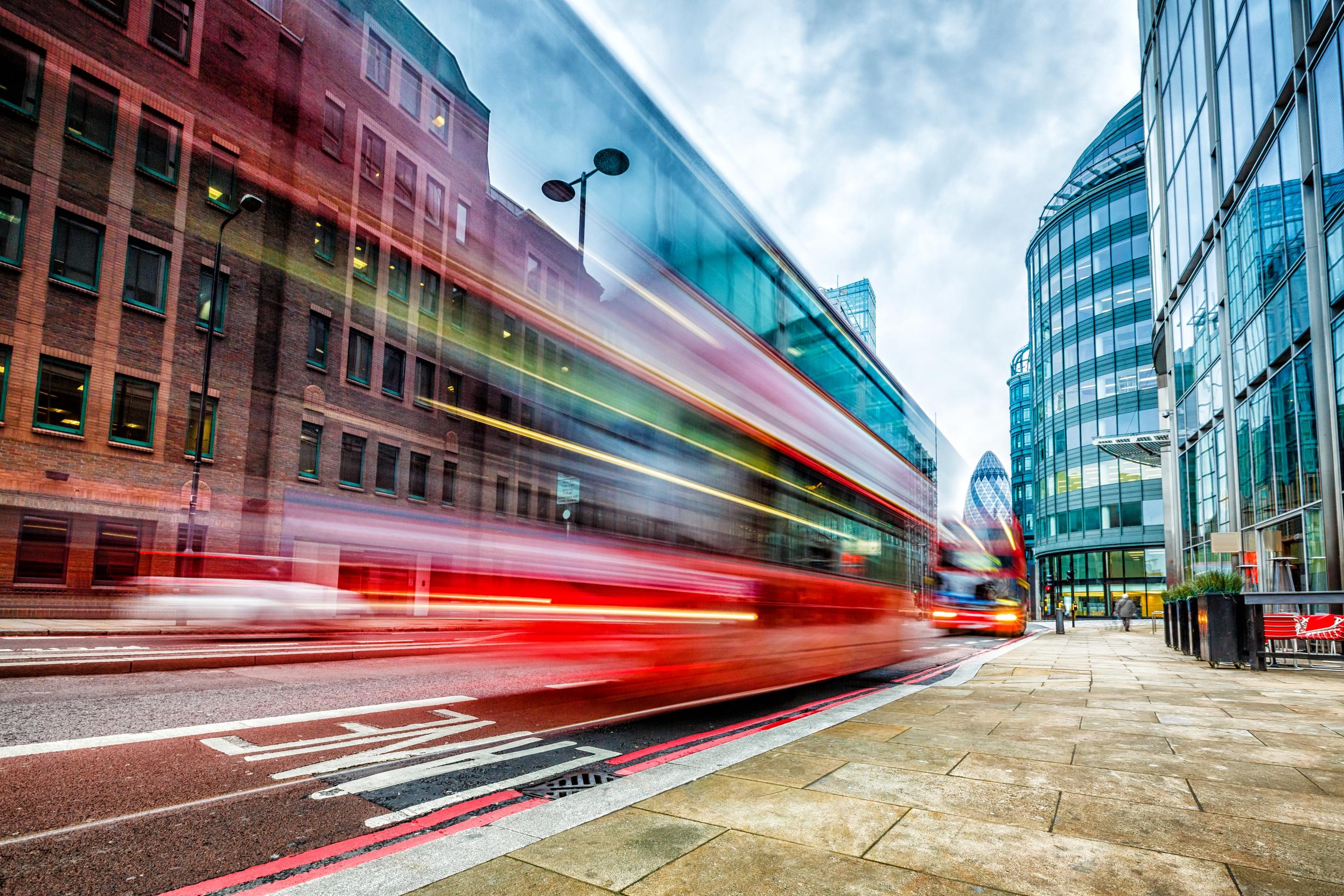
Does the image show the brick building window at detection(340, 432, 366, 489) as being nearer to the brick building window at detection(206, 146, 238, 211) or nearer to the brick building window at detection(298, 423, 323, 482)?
the brick building window at detection(298, 423, 323, 482)

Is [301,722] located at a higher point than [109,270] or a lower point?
lower

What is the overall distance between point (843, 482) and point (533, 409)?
4.41 meters

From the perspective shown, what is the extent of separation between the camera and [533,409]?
6023 millimetres

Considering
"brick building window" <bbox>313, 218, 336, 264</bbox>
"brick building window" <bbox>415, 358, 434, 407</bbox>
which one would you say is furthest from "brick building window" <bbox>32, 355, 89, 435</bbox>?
"brick building window" <bbox>415, 358, 434, 407</bbox>

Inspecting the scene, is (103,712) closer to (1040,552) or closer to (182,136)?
(182,136)

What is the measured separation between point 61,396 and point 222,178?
8648 mm

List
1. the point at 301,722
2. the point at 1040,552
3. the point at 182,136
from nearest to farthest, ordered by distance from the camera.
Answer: the point at 301,722
the point at 182,136
the point at 1040,552

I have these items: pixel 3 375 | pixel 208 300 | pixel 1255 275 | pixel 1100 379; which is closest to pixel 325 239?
pixel 208 300

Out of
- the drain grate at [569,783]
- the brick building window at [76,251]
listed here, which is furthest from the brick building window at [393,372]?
the drain grate at [569,783]

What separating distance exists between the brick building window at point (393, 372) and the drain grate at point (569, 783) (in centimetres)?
2532

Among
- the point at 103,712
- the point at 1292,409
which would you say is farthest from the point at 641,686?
the point at 1292,409

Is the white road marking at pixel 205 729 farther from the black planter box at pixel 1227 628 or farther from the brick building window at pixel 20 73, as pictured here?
the brick building window at pixel 20 73

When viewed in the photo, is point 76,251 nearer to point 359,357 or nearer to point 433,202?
point 359,357

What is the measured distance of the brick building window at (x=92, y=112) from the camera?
20.8 meters
